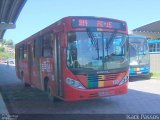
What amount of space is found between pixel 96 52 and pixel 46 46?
246 centimetres

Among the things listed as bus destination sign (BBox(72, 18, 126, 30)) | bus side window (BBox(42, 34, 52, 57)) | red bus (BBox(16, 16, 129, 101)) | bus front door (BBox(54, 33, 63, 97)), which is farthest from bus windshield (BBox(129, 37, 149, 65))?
bus front door (BBox(54, 33, 63, 97))

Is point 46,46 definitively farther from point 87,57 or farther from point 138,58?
point 138,58

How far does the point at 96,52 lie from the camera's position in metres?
9.96

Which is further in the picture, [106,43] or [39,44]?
[39,44]

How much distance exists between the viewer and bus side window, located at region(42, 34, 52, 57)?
11.2 metres

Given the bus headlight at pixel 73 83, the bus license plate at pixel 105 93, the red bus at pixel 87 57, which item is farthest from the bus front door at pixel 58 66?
the bus license plate at pixel 105 93

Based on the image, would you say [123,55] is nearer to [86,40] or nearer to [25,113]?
[86,40]

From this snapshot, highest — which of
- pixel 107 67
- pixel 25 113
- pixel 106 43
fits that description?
pixel 106 43

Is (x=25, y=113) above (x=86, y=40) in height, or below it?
below

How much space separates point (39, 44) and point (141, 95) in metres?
4.54

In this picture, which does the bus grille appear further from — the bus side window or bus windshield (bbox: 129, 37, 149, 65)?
bus windshield (bbox: 129, 37, 149, 65)

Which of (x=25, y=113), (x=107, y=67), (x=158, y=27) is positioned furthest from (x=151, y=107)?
(x=158, y=27)

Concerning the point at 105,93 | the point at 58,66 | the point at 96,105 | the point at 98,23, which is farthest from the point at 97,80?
the point at 98,23

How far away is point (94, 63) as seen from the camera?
32.4 feet
